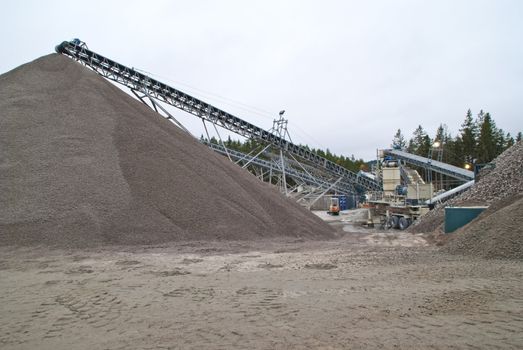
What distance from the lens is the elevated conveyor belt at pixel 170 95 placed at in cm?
1742

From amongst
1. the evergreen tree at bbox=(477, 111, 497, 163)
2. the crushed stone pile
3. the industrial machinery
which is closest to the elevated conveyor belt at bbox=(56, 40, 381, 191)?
the industrial machinery

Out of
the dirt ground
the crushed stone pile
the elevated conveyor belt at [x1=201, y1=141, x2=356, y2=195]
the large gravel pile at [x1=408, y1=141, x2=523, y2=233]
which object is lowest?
the dirt ground

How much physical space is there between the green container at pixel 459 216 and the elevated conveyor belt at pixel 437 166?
1664 cm

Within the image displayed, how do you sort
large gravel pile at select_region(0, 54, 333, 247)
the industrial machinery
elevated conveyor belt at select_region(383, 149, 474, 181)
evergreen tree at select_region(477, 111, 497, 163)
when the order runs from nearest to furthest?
large gravel pile at select_region(0, 54, 333, 247) < the industrial machinery < elevated conveyor belt at select_region(383, 149, 474, 181) < evergreen tree at select_region(477, 111, 497, 163)

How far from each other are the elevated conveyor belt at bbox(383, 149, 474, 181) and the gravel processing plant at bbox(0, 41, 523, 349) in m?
10.2

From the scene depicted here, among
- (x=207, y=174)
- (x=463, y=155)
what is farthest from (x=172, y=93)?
(x=463, y=155)

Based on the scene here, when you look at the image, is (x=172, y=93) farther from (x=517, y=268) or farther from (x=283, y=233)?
(x=517, y=268)

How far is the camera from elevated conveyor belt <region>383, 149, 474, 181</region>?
2580 centimetres

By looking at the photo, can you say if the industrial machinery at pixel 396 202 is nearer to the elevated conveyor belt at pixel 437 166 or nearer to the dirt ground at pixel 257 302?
the elevated conveyor belt at pixel 437 166

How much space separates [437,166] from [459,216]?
17.6 m

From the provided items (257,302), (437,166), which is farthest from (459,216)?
(437,166)

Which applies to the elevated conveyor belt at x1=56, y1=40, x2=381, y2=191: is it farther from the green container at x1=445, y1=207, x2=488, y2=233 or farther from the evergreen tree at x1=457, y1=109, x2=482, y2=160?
the evergreen tree at x1=457, y1=109, x2=482, y2=160

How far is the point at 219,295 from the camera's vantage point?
482 centimetres

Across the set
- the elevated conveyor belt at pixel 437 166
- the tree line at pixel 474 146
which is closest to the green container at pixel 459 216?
the elevated conveyor belt at pixel 437 166
